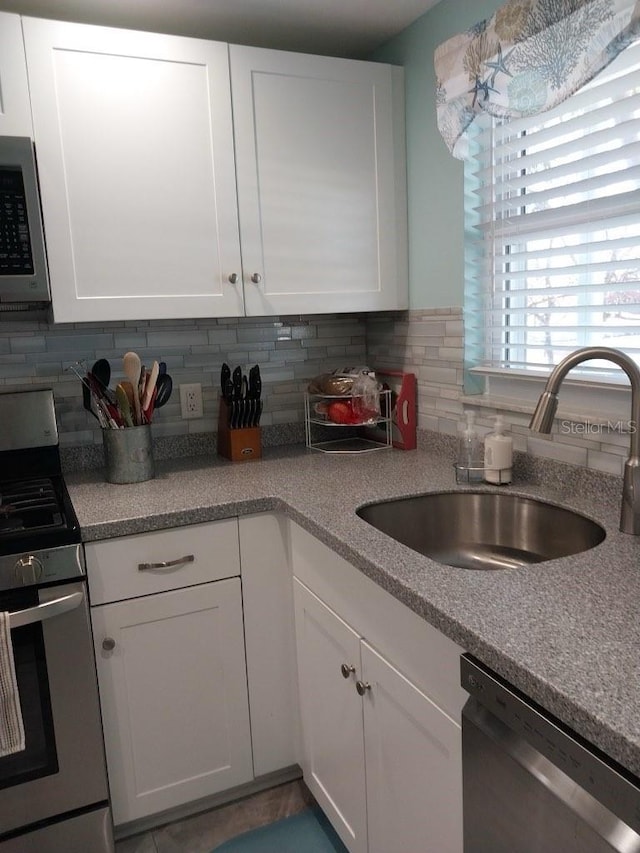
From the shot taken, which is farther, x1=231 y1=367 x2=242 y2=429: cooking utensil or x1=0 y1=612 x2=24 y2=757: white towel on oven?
x1=231 y1=367 x2=242 y2=429: cooking utensil

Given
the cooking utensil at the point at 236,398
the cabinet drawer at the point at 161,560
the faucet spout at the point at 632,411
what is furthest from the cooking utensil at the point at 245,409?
the faucet spout at the point at 632,411

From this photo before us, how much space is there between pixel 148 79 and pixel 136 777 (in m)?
1.78

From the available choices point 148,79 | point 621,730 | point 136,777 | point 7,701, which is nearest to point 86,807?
point 136,777

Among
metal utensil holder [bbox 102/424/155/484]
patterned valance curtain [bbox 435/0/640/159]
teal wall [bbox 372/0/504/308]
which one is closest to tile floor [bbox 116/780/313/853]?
metal utensil holder [bbox 102/424/155/484]

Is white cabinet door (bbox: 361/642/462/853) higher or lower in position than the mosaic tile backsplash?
lower

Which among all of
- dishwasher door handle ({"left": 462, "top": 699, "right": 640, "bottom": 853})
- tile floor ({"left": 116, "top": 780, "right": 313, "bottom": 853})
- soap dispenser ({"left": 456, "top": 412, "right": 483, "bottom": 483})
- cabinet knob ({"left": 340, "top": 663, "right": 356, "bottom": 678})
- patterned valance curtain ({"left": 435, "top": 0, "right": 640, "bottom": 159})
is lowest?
tile floor ({"left": 116, "top": 780, "right": 313, "bottom": 853})

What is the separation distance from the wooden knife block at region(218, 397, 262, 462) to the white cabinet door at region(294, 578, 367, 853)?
0.53 m

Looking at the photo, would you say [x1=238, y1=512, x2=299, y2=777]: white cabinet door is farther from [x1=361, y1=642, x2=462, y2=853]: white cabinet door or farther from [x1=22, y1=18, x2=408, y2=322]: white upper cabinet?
[x1=22, y1=18, x2=408, y2=322]: white upper cabinet

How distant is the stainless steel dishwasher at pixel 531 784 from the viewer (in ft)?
2.31

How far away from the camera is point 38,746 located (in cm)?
147

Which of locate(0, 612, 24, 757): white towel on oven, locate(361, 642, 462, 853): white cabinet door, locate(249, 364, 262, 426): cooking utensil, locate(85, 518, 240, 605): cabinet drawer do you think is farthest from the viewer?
locate(249, 364, 262, 426): cooking utensil

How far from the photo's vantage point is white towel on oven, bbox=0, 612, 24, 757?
131 cm

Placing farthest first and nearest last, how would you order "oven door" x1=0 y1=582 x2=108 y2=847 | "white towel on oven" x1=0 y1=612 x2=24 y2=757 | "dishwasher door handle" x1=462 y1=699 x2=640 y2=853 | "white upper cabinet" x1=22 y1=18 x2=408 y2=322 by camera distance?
"white upper cabinet" x1=22 y1=18 x2=408 y2=322 → "oven door" x1=0 y1=582 x2=108 y2=847 → "white towel on oven" x1=0 y1=612 x2=24 y2=757 → "dishwasher door handle" x1=462 y1=699 x2=640 y2=853

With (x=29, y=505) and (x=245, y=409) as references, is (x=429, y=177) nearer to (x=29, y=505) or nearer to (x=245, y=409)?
(x=245, y=409)
